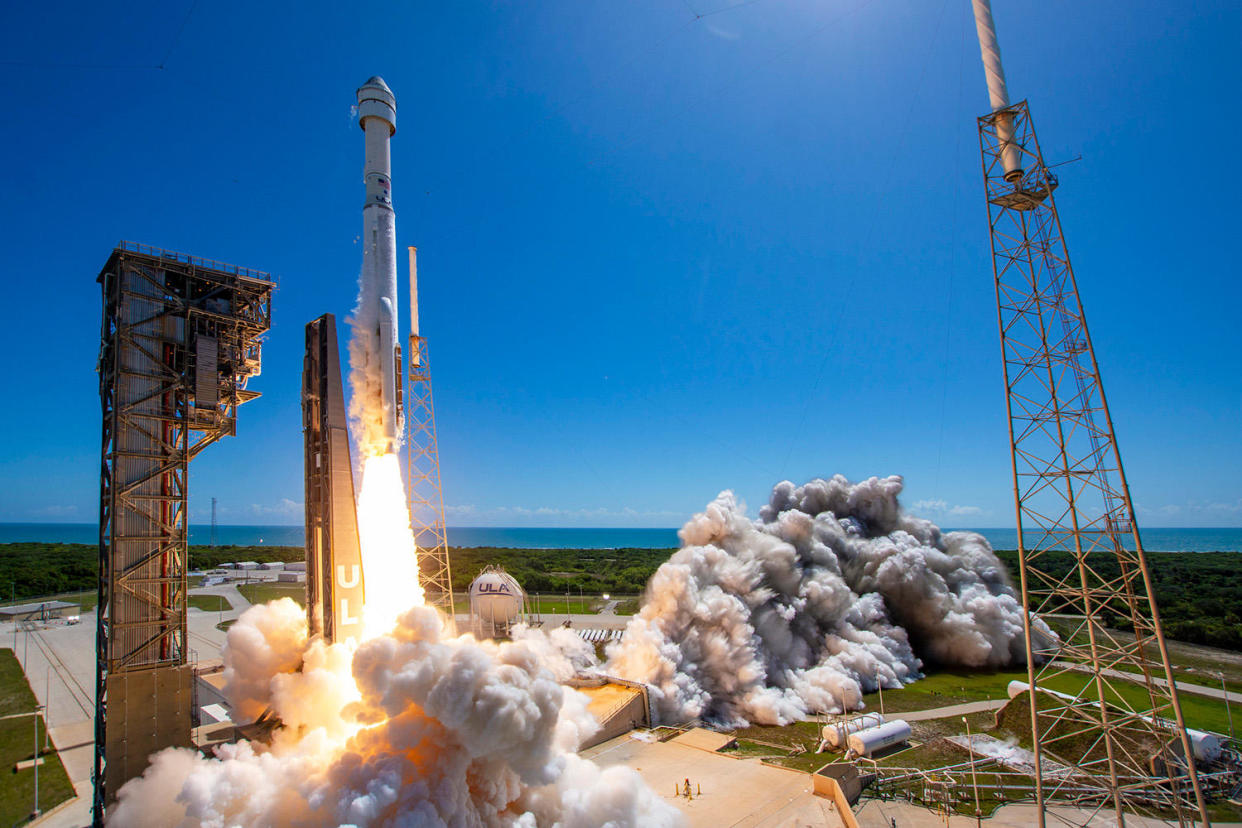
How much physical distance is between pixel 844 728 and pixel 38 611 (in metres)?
57.2

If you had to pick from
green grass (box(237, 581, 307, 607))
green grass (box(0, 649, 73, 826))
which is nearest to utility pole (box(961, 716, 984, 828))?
green grass (box(0, 649, 73, 826))

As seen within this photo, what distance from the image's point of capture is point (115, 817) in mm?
16219

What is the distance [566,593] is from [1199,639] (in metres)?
46.4

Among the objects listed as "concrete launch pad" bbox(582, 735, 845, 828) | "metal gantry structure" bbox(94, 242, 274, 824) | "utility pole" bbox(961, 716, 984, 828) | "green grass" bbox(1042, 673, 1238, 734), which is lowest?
"green grass" bbox(1042, 673, 1238, 734)

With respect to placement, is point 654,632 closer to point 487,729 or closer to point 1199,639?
point 487,729

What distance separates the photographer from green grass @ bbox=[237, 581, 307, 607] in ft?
188

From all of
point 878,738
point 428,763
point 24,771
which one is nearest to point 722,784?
point 878,738

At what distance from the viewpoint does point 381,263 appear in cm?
1938

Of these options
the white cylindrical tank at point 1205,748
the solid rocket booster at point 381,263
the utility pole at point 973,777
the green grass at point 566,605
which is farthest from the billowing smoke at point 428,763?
the green grass at point 566,605

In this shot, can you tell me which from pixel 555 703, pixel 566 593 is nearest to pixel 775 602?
pixel 555 703

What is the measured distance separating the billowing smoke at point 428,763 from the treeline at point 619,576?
2974cm

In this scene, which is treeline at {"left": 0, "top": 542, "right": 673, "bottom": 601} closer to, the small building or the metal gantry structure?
the small building

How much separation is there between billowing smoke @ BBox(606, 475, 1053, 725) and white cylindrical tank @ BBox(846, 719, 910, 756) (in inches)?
163

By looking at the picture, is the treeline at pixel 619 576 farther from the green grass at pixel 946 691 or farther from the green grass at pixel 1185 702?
the green grass at pixel 946 691
